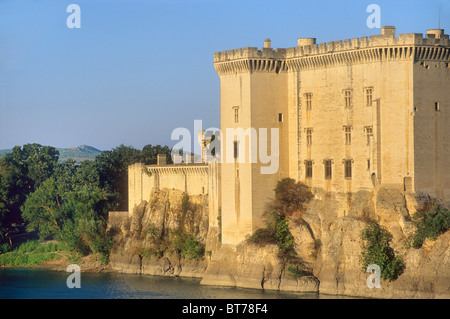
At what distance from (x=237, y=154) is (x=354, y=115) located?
696cm

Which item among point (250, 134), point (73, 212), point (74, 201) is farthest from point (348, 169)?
point (73, 212)

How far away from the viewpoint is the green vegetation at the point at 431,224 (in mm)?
57938

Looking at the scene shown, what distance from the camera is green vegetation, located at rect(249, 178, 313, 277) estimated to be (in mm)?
62594

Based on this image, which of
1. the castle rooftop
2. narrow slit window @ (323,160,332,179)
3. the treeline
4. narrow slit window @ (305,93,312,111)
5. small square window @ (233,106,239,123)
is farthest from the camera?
the treeline

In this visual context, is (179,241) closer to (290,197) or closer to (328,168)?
(290,197)

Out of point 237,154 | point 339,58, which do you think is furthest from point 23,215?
point 339,58

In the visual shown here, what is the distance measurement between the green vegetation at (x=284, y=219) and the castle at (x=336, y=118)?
48 cm

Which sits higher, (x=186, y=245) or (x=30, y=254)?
(x=186, y=245)

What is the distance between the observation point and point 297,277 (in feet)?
A: 202

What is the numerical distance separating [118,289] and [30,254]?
19.8 m

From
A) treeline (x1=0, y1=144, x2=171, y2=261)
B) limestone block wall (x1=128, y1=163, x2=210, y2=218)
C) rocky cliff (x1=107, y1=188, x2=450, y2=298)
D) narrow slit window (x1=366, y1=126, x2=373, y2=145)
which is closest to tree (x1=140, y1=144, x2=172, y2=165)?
treeline (x1=0, y1=144, x2=171, y2=261)

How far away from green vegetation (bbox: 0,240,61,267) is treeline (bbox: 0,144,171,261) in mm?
892

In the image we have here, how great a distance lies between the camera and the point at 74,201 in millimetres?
84688

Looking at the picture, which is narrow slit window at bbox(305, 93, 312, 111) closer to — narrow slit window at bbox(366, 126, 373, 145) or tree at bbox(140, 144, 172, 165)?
narrow slit window at bbox(366, 126, 373, 145)
